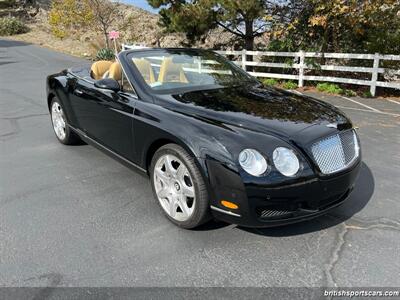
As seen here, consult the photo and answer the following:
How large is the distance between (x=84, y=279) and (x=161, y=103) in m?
1.69

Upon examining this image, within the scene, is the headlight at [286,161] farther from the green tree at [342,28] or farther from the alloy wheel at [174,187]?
the green tree at [342,28]

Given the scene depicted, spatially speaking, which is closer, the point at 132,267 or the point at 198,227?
the point at 132,267

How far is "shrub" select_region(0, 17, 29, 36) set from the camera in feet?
121

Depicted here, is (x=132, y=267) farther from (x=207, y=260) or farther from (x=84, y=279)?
(x=207, y=260)

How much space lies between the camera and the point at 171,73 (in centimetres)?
420

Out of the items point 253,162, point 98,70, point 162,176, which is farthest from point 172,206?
point 98,70

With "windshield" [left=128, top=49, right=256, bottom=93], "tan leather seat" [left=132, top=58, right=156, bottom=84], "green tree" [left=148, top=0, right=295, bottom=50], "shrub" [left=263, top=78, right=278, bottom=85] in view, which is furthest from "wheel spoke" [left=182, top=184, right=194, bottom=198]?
"shrub" [left=263, top=78, right=278, bottom=85]

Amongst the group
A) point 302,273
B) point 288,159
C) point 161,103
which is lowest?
point 302,273

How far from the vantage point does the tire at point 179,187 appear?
3057 millimetres

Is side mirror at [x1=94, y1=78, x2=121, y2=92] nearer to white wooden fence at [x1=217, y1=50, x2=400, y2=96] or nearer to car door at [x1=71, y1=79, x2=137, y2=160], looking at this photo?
car door at [x1=71, y1=79, x2=137, y2=160]

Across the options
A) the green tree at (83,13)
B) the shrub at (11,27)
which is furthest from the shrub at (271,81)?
the shrub at (11,27)

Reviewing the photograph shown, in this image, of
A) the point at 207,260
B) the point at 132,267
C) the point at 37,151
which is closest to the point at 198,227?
the point at 207,260

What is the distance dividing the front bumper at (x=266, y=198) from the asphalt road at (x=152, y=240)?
0.30 m

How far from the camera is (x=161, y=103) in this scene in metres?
3.60
